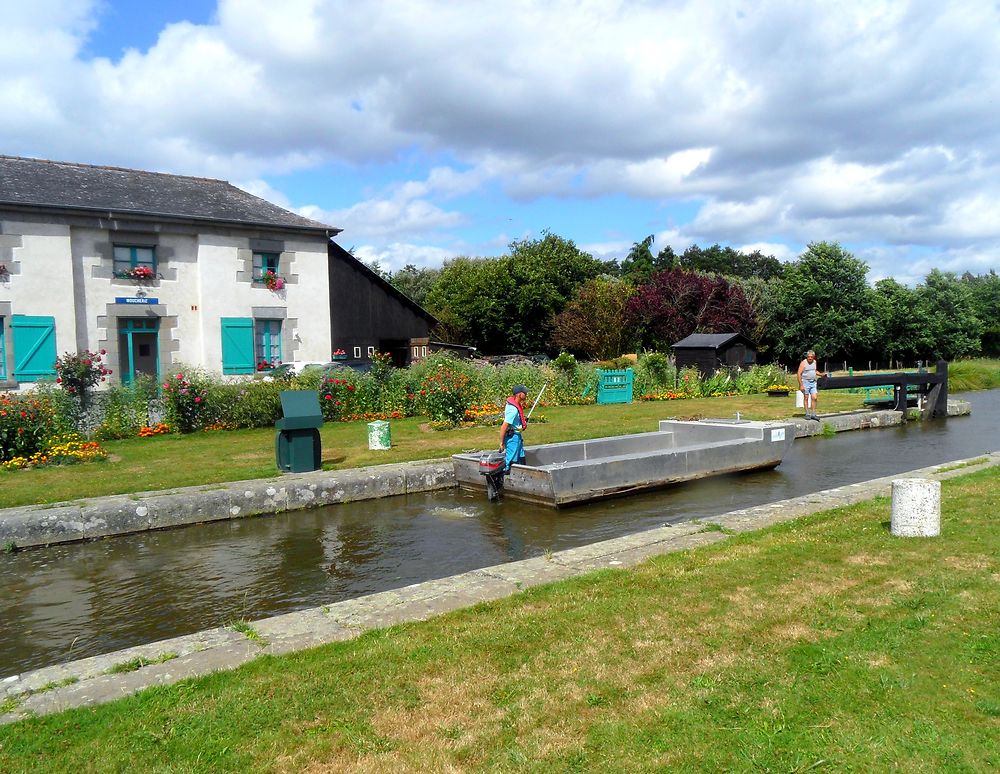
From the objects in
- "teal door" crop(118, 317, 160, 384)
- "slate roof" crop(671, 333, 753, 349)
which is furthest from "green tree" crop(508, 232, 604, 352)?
"teal door" crop(118, 317, 160, 384)

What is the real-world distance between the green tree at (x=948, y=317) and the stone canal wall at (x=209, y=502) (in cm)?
3946

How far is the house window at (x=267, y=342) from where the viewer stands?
21.5 meters

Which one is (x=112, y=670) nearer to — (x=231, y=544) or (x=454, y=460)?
(x=231, y=544)

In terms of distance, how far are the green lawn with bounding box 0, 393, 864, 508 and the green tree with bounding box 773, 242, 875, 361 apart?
2233 centimetres

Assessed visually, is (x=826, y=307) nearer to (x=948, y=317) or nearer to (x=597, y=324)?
(x=948, y=317)

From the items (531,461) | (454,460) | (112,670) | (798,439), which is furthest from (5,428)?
(798,439)

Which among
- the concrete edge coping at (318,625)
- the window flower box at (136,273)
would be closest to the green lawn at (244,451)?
the concrete edge coping at (318,625)

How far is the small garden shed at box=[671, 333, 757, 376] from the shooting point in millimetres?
26266

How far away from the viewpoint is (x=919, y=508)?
21.4 feet

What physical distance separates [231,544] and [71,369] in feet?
39.8

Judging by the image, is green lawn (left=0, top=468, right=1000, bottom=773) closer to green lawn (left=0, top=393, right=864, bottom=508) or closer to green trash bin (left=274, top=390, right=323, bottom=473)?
green trash bin (left=274, top=390, right=323, bottom=473)

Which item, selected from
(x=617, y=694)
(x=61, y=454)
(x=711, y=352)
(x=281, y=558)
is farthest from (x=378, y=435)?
(x=711, y=352)

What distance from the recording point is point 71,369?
701 inches

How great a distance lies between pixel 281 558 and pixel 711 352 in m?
21.2
